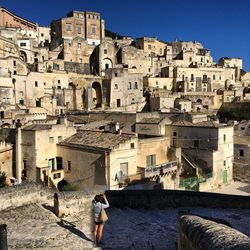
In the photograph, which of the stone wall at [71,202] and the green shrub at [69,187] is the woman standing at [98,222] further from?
the green shrub at [69,187]

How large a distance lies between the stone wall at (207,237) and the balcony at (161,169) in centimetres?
1647

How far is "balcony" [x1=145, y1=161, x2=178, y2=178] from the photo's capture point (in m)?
22.8

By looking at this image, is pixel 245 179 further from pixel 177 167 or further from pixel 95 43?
pixel 95 43

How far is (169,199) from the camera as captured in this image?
11094 mm

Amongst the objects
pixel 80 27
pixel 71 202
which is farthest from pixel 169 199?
pixel 80 27

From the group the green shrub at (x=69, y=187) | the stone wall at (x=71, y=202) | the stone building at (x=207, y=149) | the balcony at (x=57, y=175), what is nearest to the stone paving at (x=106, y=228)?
the stone wall at (x=71, y=202)

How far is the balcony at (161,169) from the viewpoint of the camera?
74.7 feet

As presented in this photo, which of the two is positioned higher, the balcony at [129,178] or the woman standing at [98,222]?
the woman standing at [98,222]

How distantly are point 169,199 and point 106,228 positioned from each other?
2.71 m

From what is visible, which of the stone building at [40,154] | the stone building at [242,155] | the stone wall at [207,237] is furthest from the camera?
the stone building at [242,155]

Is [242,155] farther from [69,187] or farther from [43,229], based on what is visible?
[43,229]

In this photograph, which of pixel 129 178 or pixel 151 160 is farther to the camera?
pixel 151 160

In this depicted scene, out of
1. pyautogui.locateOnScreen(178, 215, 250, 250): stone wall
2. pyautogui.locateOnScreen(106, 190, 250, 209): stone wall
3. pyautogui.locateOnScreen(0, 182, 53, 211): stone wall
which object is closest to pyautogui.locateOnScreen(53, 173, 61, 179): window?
pyautogui.locateOnScreen(0, 182, 53, 211): stone wall

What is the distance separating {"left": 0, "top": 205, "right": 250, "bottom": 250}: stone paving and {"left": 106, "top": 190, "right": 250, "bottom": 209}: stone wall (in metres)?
0.27
